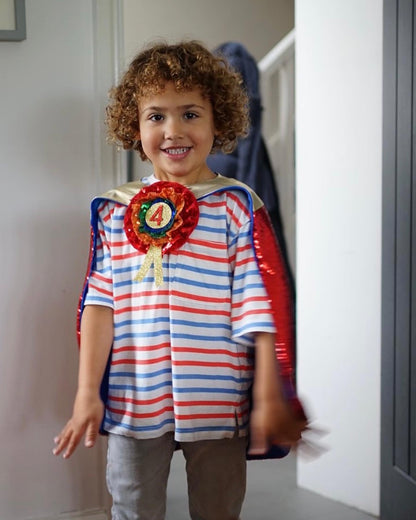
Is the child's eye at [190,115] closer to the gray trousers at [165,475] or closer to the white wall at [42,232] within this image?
the white wall at [42,232]

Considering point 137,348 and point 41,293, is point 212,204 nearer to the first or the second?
point 137,348

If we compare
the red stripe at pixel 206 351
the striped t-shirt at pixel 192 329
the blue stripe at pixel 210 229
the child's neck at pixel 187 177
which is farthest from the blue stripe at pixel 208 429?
the child's neck at pixel 187 177

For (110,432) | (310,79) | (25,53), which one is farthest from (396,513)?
(25,53)

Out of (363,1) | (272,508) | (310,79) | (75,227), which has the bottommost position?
(272,508)

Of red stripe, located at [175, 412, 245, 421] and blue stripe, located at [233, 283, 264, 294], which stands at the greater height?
blue stripe, located at [233, 283, 264, 294]

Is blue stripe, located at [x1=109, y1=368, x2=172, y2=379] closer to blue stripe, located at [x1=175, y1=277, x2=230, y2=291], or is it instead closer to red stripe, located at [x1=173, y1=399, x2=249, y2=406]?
red stripe, located at [x1=173, y1=399, x2=249, y2=406]

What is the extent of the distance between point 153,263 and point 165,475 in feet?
1.27

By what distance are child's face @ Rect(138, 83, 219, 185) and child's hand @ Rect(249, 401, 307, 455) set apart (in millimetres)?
435

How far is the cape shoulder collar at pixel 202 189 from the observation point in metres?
1.20

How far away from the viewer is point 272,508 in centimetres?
184

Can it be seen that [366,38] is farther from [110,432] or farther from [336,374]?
[110,432]

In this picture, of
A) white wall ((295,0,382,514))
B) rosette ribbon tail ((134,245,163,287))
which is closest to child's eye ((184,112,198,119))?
rosette ribbon tail ((134,245,163,287))

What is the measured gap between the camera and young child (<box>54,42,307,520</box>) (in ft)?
3.82

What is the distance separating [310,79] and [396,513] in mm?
1176
